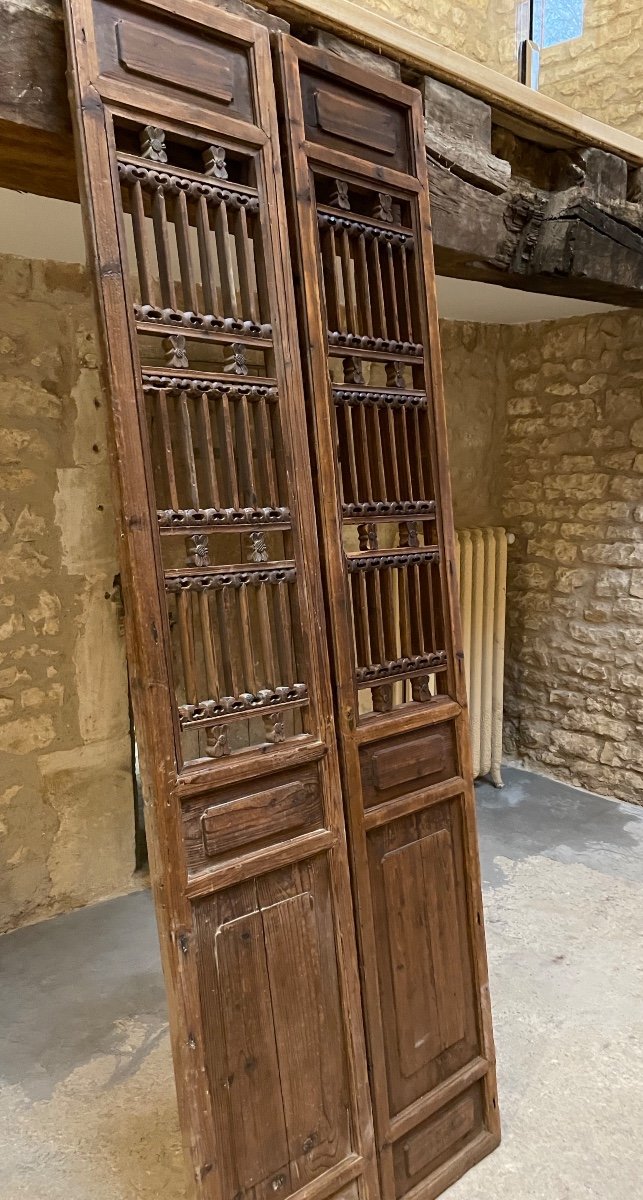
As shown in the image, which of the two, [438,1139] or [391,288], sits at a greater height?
[391,288]

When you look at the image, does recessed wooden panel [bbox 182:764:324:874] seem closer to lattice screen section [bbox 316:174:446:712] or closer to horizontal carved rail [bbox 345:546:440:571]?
lattice screen section [bbox 316:174:446:712]

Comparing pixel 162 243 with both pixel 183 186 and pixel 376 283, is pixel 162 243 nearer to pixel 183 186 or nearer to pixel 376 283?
pixel 183 186

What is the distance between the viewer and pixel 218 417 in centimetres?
130

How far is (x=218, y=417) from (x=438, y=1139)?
4.87 ft

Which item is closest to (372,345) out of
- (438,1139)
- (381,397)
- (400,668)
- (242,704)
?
(381,397)

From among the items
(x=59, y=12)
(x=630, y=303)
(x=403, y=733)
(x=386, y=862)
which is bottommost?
(x=386, y=862)

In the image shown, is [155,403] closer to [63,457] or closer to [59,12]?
[59,12]

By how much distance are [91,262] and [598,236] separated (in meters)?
1.51

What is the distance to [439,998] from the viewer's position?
5.15 ft

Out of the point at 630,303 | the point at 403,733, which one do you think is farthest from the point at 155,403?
the point at 630,303

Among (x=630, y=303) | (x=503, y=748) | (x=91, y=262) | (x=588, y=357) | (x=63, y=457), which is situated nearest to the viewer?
(x=91, y=262)

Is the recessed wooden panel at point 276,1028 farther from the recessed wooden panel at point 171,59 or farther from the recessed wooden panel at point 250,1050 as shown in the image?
the recessed wooden panel at point 171,59

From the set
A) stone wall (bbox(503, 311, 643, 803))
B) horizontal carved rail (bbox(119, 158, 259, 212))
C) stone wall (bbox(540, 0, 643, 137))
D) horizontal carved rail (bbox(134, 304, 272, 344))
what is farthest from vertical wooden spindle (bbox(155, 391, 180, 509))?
stone wall (bbox(540, 0, 643, 137))

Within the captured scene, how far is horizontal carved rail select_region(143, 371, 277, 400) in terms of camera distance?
123cm
